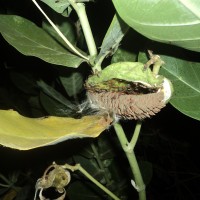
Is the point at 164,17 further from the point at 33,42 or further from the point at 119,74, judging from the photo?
the point at 33,42

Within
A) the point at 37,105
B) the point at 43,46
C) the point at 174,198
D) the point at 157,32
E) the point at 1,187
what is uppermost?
the point at 157,32

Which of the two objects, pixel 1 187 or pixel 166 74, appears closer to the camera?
pixel 166 74

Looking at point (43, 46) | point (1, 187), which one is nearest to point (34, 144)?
point (43, 46)

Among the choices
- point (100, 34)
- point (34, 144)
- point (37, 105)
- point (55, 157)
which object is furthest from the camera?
point (37, 105)

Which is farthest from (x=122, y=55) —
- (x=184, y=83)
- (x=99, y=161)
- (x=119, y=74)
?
(x=99, y=161)

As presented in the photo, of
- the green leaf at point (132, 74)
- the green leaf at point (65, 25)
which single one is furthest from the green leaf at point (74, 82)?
the green leaf at point (132, 74)

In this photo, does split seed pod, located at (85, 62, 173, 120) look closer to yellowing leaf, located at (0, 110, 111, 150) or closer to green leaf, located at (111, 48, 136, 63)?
yellowing leaf, located at (0, 110, 111, 150)

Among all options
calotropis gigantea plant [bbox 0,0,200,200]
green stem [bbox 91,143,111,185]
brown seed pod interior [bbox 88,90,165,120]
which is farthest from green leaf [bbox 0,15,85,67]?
green stem [bbox 91,143,111,185]

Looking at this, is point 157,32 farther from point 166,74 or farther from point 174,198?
point 174,198
